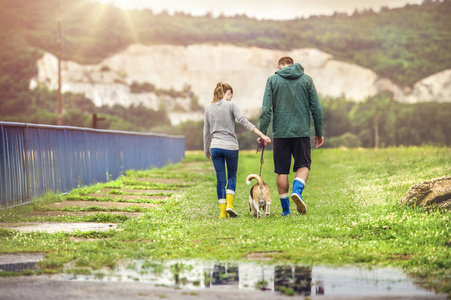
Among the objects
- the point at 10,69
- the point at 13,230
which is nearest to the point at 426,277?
the point at 13,230

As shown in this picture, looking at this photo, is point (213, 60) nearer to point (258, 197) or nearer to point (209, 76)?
point (209, 76)

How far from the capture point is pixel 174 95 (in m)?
109

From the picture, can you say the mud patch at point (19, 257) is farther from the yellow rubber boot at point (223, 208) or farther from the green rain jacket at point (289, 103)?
the green rain jacket at point (289, 103)

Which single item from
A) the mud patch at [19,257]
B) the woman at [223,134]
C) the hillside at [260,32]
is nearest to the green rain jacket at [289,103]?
the woman at [223,134]

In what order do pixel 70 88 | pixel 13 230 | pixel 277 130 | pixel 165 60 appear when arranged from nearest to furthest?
pixel 13 230 < pixel 277 130 < pixel 70 88 < pixel 165 60

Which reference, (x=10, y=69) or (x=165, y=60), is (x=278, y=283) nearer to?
(x=10, y=69)

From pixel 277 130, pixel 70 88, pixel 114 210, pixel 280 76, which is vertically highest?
pixel 70 88

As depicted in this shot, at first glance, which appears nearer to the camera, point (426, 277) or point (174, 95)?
point (426, 277)

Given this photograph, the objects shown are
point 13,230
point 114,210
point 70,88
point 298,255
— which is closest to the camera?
point 298,255

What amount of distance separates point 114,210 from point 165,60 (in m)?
105

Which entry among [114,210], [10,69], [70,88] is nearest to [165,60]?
[70,88]

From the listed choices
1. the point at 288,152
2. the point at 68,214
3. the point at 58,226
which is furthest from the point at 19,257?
the point at 288,152

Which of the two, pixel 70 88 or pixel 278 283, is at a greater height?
pixel 70 88

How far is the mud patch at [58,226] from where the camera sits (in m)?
7.42
